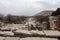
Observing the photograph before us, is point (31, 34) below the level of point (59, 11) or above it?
below

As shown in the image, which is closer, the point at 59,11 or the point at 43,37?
the point at 43,37

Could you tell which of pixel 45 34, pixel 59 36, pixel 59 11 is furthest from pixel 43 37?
pixel 59 11

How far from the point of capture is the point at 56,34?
2260 mm

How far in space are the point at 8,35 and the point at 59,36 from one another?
74cm

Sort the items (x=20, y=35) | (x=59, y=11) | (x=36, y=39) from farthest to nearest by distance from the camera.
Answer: (x=59, y=11)
(x=20, y=35)
(x=36, y=39)

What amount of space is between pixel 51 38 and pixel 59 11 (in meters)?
3.32

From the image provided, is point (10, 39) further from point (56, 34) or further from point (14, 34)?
point (56, 34)

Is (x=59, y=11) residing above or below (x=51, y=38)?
above

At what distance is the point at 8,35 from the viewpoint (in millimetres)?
2307

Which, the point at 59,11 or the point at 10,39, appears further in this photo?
the point at 59,11

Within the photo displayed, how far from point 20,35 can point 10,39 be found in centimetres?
17

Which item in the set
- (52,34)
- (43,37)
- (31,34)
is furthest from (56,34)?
(31,34)

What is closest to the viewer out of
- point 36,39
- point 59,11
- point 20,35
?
point 36,39

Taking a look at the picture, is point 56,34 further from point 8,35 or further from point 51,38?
point 8,35
